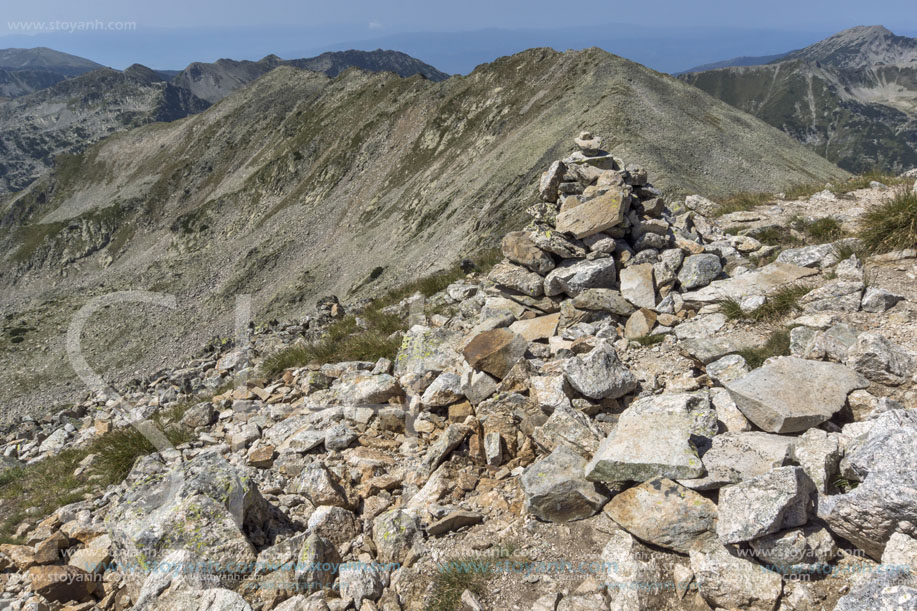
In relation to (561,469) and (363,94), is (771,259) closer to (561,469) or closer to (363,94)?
(561,469)

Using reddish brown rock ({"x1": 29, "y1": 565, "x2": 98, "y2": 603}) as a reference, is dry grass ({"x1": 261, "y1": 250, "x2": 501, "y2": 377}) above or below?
above

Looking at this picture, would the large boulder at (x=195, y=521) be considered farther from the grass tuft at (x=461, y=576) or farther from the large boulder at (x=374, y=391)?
the large boulder at (x=374, y=391)

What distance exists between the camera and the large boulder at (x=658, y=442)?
4.49 m

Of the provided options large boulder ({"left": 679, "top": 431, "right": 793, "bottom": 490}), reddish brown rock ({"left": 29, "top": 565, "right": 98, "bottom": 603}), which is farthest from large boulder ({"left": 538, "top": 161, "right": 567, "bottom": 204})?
reddish brown rock ({"left": 29, "top": 565, "right": 98, "bottom": 603})

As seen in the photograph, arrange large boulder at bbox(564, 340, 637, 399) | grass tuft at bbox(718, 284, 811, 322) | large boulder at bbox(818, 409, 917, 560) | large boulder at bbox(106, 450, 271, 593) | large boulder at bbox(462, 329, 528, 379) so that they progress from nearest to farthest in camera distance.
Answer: large boulder at bbox(818, 409, 917, 560) → large boulder at bbox(106, 450, 271, 593) → large boulder at bbox(564, 340, 637, 399) → large boulder at bbox(462, 329, 528, 379) → grass tuft at bbox(718, 284, 811, 322)

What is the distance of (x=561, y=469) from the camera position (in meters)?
4.96

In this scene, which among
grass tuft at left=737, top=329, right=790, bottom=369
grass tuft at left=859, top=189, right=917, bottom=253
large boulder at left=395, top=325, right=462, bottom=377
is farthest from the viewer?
grass tuft at left=859, top=189, right=917, bottom=253

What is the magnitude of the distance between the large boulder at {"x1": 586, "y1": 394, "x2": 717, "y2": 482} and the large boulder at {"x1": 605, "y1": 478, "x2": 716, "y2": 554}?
0.13 meters

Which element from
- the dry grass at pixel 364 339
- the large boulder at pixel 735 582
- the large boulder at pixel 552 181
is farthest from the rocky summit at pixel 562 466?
the large boulder at pixel 552 181

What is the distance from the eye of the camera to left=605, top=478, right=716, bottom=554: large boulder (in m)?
4.17

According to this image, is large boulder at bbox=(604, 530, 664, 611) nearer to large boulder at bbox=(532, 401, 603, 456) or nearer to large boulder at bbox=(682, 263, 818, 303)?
large boulder at bbox=(532, 401, 603, 456)

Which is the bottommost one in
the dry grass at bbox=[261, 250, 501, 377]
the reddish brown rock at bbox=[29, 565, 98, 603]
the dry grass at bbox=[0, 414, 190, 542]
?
the dry grass at bbox=[0, 414, 190, 542]

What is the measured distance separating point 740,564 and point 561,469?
1709 millimetres

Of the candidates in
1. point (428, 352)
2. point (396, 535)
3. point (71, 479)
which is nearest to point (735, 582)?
point (396, 535)
